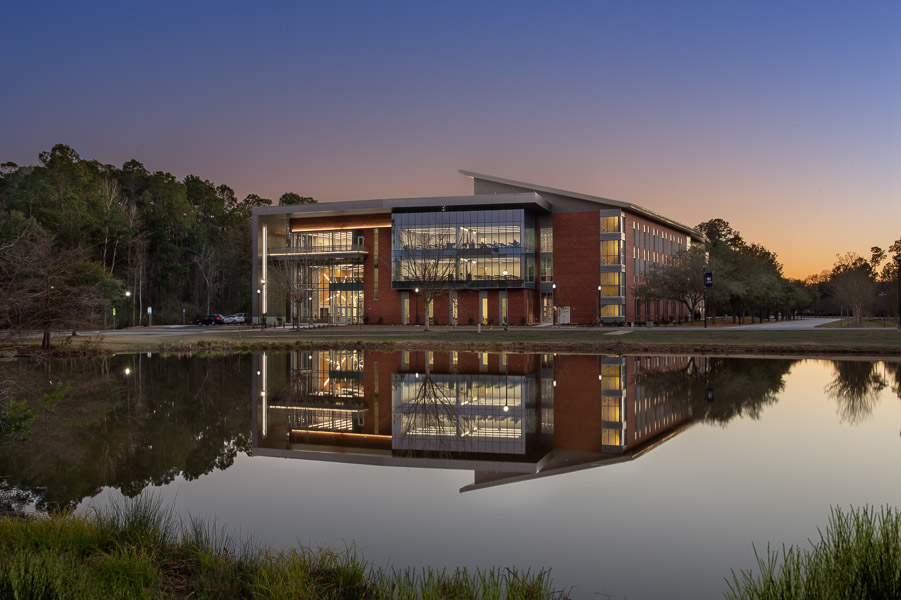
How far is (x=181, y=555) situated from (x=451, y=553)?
278 centimetres

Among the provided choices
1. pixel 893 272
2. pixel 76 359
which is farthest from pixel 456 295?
pixel 893 272

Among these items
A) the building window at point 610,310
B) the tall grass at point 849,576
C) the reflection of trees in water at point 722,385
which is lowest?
the reflection of trees in water at point 722,385

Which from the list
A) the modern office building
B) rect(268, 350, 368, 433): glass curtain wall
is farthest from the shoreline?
the modern office building

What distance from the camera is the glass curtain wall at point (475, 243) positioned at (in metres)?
74.4

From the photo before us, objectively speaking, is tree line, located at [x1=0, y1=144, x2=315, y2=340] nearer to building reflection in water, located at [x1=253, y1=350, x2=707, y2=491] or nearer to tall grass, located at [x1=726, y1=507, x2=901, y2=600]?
building reflection in water, located at [x1=253, y1=350, x2=707, y2=491]

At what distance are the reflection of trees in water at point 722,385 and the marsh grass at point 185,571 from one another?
11.7m

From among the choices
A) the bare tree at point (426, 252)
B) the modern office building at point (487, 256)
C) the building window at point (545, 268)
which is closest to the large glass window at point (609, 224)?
the modern office building at point (487, 256)

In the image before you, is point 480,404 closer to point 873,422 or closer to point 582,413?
point 582,413

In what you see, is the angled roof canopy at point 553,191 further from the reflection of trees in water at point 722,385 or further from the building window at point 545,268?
the reflection of trees in water at point 722,385

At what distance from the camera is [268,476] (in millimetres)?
11484

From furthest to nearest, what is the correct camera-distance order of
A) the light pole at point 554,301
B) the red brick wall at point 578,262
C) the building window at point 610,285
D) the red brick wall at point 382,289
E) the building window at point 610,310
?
the red brick wall at point 382,289 < the light pole at point 554,301 < the building window at point 610,285 < the red brick wall at point 578,262 < the building window at point 610,310

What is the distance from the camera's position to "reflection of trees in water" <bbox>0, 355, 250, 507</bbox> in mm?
→ 10945

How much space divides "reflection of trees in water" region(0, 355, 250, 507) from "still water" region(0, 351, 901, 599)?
63 mm

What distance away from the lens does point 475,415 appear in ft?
55.4
